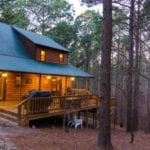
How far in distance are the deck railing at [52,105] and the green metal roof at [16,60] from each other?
172 inches

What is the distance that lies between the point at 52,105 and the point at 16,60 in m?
6.85

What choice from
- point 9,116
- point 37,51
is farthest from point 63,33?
point 9,116

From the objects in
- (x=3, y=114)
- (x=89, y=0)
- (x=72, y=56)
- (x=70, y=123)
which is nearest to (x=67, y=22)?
(x=72, y=56)

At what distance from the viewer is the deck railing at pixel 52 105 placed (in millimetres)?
13523

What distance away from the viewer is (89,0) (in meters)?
20.0

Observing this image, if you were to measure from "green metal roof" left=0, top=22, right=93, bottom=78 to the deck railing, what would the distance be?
4361 millimetres

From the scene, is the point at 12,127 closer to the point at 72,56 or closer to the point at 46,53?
the point at 46,53

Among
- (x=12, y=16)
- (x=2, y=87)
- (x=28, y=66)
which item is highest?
(x=12, y=16)

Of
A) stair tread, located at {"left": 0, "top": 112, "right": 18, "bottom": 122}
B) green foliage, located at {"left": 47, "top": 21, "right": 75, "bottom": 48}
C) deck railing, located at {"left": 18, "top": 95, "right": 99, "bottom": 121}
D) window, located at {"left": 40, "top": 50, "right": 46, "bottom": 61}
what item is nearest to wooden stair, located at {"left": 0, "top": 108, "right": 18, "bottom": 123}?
stair tread, located at {"left": 0, "top": 112, "right": 18, "bottom": 122}

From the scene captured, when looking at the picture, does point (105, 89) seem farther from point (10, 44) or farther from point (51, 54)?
point (51, 54)

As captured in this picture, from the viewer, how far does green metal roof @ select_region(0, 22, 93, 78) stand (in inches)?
766

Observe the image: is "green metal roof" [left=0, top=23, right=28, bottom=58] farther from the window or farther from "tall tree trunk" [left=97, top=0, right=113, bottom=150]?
"tall tree trunk" [left=97, top=0, right=113, bottom=150]

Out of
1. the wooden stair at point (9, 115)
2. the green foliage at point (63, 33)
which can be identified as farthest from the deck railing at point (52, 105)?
the green foliage at point (63, 33)

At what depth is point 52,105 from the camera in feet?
50.5
